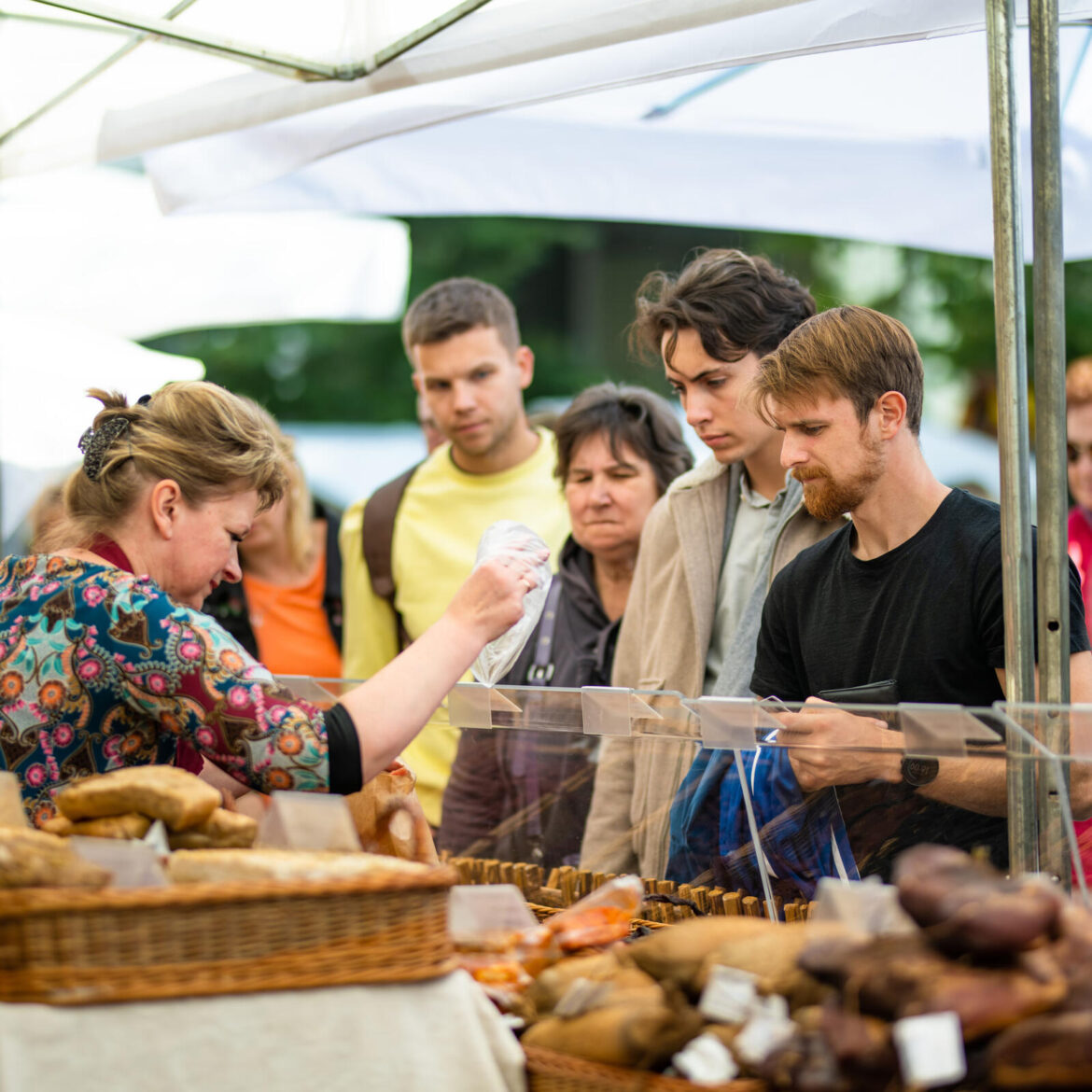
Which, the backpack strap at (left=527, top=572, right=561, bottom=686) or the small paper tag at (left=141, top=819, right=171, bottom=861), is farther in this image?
the backpack strap at (left=527, top=572, right=561, bottom=686)

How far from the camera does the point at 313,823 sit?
153 cm

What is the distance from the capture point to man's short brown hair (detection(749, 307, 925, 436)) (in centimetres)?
221

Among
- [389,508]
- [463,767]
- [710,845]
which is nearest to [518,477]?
[389,508]

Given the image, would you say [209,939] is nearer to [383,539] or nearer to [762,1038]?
[762,1038]

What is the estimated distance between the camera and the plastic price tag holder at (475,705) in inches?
88.7

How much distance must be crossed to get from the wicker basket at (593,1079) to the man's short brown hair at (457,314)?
8.21 ft

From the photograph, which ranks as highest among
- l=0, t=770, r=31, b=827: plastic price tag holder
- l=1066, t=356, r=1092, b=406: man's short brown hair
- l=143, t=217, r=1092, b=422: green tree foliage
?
l=143, t=217, r=1092, b=422: green tree foliage

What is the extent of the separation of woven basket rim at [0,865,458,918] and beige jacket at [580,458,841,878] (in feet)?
2.71

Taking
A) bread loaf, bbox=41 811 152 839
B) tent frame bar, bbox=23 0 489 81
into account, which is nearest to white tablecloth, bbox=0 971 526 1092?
bread loaf, bbox=41 811 152 839

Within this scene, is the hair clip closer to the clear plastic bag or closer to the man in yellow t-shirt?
the clear plastic bag

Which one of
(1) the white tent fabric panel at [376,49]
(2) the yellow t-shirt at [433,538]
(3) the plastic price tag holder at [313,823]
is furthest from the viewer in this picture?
(2) the yellow t-shirt at [433,538]

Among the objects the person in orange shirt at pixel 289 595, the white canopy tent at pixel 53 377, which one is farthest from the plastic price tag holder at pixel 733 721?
the white canopy tent at pixel 53 377

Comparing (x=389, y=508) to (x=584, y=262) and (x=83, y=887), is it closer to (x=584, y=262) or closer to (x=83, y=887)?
(x=83, y=887)

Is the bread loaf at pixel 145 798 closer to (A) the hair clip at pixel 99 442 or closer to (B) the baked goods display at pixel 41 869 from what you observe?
(B) the baked goods display at pixel 41 869
